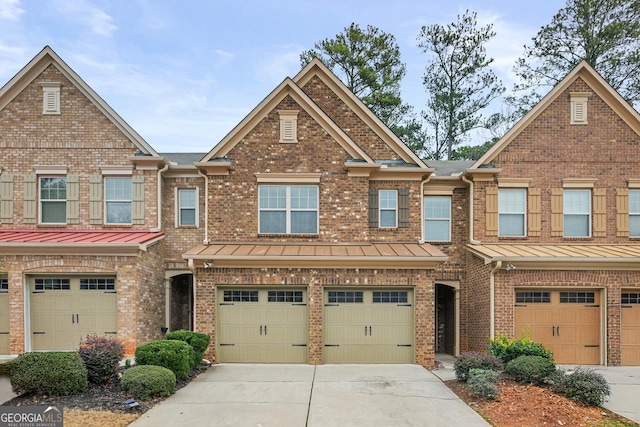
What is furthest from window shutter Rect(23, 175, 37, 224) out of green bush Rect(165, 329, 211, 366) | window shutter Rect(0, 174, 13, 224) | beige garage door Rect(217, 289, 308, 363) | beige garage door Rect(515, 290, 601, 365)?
beige garage door Rect(515, 290, 601, 365)

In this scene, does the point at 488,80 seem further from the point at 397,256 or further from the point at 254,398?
the point at 254,398

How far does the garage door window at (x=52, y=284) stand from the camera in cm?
1458

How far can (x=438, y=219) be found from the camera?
56.0 ft

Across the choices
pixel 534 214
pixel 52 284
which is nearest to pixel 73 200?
pixel 52 284

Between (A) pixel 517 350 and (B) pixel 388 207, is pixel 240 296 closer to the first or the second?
(B) pixel 388 207

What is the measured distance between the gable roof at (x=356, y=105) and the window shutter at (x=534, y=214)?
3868mm

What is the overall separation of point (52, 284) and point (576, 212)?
16.5 metres

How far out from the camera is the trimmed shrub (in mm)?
10633

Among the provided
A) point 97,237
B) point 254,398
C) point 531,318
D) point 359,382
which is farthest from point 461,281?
point 97,237

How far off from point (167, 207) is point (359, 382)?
28.8 feet

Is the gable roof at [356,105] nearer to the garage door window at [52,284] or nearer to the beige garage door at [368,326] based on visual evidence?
the beige garage door at [368,326]

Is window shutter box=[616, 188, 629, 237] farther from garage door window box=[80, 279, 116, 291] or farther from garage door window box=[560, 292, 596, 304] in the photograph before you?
garage door window box=[80, 279, 116, 291]

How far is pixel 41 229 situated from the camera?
15945mm

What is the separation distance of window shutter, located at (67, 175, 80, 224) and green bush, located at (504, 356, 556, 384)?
13.4 metres
